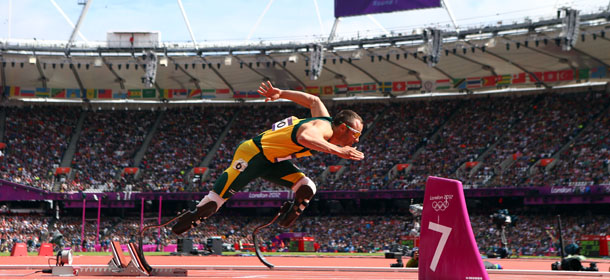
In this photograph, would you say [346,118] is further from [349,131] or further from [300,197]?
[300,197]

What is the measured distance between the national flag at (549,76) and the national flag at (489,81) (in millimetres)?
3210

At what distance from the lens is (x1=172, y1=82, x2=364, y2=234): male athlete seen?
823cm

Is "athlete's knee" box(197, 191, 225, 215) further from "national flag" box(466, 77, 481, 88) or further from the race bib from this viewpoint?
"national flag" box(466, 77, 481, 88)

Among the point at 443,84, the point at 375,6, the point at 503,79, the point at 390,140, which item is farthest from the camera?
the point at 390,140

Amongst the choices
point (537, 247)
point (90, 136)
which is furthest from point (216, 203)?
point (90, 136)

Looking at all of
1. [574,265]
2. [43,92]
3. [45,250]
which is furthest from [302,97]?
[43,92]

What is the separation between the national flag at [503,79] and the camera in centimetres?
4753

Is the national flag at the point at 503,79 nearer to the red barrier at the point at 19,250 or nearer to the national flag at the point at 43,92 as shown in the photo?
the red barrier at the point at 19,250

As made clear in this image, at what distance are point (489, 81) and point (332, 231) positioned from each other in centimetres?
1543

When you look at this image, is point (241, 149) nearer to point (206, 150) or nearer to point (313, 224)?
point (313, 224)

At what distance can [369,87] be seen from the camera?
51562 mm

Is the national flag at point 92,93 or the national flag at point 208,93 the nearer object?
the national flag at point 208,93

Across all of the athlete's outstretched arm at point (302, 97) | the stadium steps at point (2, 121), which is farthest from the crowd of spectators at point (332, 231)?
the athlete's outstretched arm at point (302, 97)

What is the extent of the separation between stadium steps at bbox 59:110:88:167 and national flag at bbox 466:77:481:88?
1181 inches
